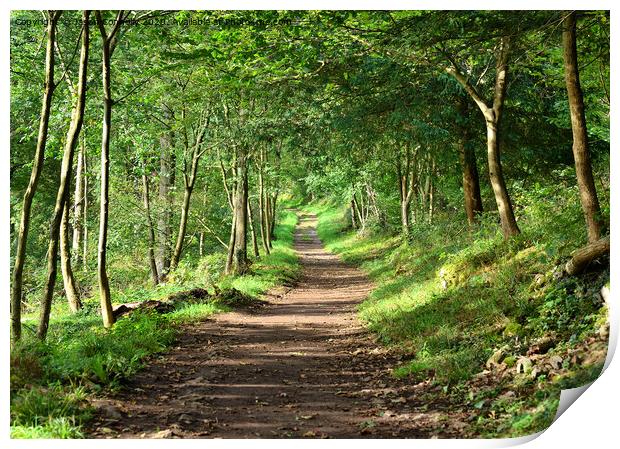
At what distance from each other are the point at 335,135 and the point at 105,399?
34.3ft

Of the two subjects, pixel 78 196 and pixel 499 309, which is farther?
pixel 78 196

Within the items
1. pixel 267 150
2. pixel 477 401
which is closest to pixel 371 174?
pixel 267 150

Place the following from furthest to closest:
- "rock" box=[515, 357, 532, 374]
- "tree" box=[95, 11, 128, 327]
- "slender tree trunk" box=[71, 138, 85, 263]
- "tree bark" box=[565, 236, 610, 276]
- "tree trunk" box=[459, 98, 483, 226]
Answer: "slender tree trunk" box=[71, 138, 85, 263] → "tree trunk" box=[459, 98, 483, 226] → "tree" box=[95, 11, 128, 327] → "tree bark" box=[565, 236, 610, 276] → "rock" box=[515, 357, 532, 374]

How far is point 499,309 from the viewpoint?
8.08 m

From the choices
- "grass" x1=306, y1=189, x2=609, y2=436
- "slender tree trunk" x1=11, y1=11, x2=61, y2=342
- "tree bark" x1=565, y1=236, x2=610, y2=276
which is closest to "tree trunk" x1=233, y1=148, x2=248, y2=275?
"grass" x1=306, y1=189, x2=609, y2=436

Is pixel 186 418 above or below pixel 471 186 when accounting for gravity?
below

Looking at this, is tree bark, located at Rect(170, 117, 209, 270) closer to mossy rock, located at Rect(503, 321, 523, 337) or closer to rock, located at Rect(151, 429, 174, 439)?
mossy rock, located at Rect(503, 321, 523, 337)

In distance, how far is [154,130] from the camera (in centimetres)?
1688

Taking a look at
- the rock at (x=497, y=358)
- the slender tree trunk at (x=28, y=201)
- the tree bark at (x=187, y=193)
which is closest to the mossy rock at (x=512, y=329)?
the rock at (x=497, y=358)

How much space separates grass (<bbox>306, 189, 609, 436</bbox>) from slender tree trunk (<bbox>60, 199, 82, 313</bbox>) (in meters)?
6.30

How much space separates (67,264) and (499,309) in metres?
8.88

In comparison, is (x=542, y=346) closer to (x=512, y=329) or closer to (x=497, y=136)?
(x=512, y=329)

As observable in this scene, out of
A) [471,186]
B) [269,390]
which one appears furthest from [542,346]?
[471,186]

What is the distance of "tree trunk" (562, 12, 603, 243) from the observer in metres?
7.45
